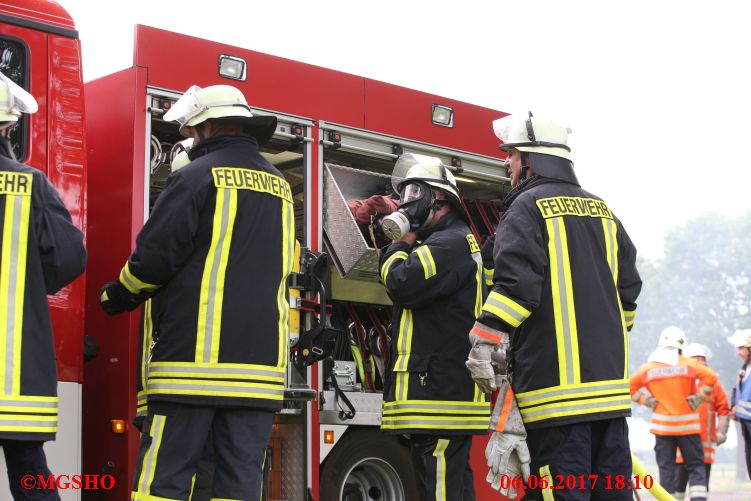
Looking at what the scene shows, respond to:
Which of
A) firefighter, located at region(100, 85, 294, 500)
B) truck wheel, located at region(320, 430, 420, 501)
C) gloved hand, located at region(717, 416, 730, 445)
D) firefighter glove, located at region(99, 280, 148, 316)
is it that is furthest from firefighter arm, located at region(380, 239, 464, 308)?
gloved hand, located at region(717, 416, 730, 445)

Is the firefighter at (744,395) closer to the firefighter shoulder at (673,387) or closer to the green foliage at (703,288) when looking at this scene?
the firefighter shoulder at (673,387)

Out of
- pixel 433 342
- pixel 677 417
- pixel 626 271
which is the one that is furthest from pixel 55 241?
pixel 677 417

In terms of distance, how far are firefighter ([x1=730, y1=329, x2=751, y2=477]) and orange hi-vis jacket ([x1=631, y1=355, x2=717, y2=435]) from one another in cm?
31

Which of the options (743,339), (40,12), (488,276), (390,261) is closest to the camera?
(40,12)

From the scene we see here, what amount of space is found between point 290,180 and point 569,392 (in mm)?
2846

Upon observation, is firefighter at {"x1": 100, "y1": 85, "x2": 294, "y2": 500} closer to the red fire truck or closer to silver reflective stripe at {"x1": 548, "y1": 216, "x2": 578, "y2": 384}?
the red fire truck

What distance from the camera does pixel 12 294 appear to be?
388 centimetres

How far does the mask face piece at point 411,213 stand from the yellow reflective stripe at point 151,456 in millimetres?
1906

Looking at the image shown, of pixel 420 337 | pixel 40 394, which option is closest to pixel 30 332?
pixel 40 394

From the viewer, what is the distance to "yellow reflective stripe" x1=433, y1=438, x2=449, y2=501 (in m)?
5.38

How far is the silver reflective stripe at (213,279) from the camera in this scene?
4283 millimetres

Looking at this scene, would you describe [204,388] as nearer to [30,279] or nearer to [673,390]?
[30,279]

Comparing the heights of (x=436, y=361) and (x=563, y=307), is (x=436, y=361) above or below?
below

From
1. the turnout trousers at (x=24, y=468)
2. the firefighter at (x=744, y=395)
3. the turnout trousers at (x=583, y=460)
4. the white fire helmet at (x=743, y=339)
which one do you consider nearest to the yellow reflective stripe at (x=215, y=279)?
the turnout trousers at (x=24, y=468)
